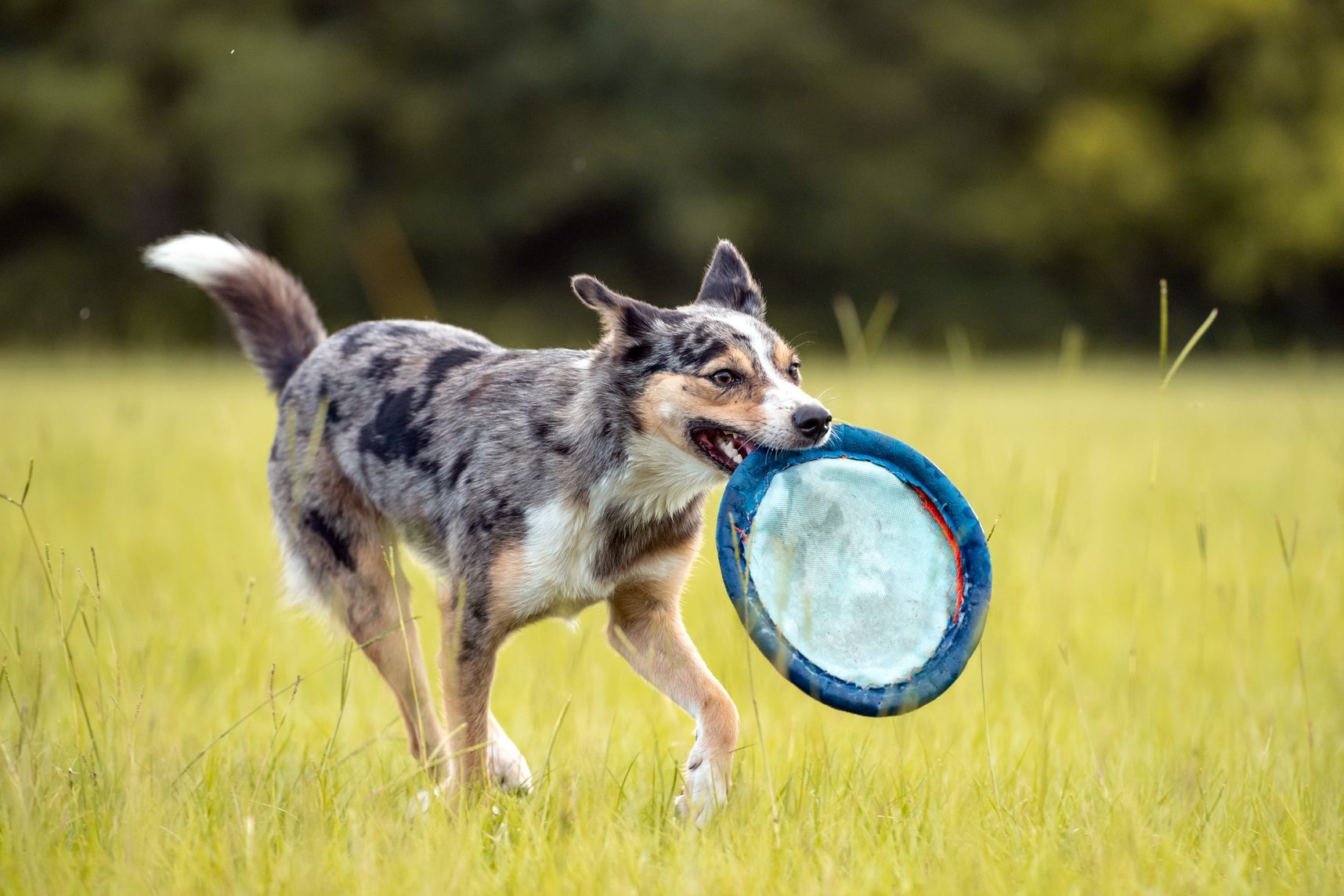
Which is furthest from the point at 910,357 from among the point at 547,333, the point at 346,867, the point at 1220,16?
the point at 346,867

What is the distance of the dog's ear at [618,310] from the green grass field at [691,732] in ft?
3.33

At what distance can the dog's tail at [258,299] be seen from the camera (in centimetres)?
493

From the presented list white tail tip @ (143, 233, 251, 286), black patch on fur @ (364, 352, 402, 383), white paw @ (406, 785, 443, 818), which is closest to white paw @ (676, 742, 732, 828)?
white paw @ (406, 785, 443, 818)

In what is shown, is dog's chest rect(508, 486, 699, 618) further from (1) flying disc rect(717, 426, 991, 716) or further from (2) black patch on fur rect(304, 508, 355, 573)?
(2) black patch on fur rect(304, 508, 355, 573)

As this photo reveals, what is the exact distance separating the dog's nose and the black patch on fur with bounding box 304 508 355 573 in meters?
1.87

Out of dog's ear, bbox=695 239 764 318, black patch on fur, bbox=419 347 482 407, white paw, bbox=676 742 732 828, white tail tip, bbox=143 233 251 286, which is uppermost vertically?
dog's ear, bbox=695 239 764 318

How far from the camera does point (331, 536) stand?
450cm

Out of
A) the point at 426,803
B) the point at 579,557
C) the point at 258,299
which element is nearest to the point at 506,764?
the point at 426,803

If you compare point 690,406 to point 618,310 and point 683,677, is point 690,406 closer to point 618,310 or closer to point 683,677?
point 618,310

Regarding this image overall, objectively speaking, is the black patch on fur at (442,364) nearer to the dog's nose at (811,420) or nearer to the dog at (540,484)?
the dog at (540,484)

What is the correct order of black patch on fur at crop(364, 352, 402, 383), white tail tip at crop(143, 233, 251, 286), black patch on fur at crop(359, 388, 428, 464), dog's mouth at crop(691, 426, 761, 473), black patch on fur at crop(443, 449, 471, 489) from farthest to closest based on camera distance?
white tail tip at crop(143, 233, 251, 286)
black patch on fur at crop(364, 352, 402, 383)
black patch on fur at crop(359, 388, 428, 464)
black patch on fur at crop(443, 449, 471, 489)
dog's mouth at crop(691, 426, 761, 473)

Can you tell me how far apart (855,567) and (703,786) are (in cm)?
74

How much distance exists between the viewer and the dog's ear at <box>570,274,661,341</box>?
12.6ft

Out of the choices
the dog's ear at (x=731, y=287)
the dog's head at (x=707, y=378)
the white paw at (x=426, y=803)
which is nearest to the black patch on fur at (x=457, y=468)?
the dog's head at (x=707, y=378)
